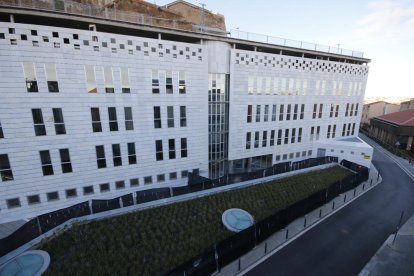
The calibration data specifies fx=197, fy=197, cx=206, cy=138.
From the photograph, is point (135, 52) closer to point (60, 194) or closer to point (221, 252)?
point (60, 194)

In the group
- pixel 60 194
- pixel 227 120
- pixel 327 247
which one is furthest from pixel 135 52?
pixel 327 247

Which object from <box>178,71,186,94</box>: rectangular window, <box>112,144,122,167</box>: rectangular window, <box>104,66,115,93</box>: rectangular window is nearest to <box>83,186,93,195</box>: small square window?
<box>112,144,122,167</box>: rectangular window

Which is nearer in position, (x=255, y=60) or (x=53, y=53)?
(x=53, y=53)

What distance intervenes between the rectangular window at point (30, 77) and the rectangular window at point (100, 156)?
22.9 ft

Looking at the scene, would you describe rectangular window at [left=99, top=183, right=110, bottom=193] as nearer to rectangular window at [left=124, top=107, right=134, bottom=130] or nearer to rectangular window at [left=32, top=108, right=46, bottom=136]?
rectangular window at [left=124, top=107, right=134, bottom=130]

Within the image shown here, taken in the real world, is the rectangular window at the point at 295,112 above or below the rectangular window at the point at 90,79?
below

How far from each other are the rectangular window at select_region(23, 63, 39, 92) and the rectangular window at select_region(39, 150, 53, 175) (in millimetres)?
5519

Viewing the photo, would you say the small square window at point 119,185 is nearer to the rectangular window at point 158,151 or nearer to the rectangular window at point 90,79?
the rectangular window at point 158,151

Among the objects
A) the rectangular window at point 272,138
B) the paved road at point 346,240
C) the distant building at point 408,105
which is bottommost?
the paved road at point 346,240

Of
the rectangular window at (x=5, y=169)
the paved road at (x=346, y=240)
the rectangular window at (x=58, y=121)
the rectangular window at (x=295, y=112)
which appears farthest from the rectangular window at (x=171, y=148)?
the rectangular window at (x=295, y=112)

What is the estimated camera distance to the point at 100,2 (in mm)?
22156

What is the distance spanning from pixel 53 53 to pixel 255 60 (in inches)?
818

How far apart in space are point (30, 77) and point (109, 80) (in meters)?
5.89

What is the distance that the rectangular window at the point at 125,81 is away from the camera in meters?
19.1
